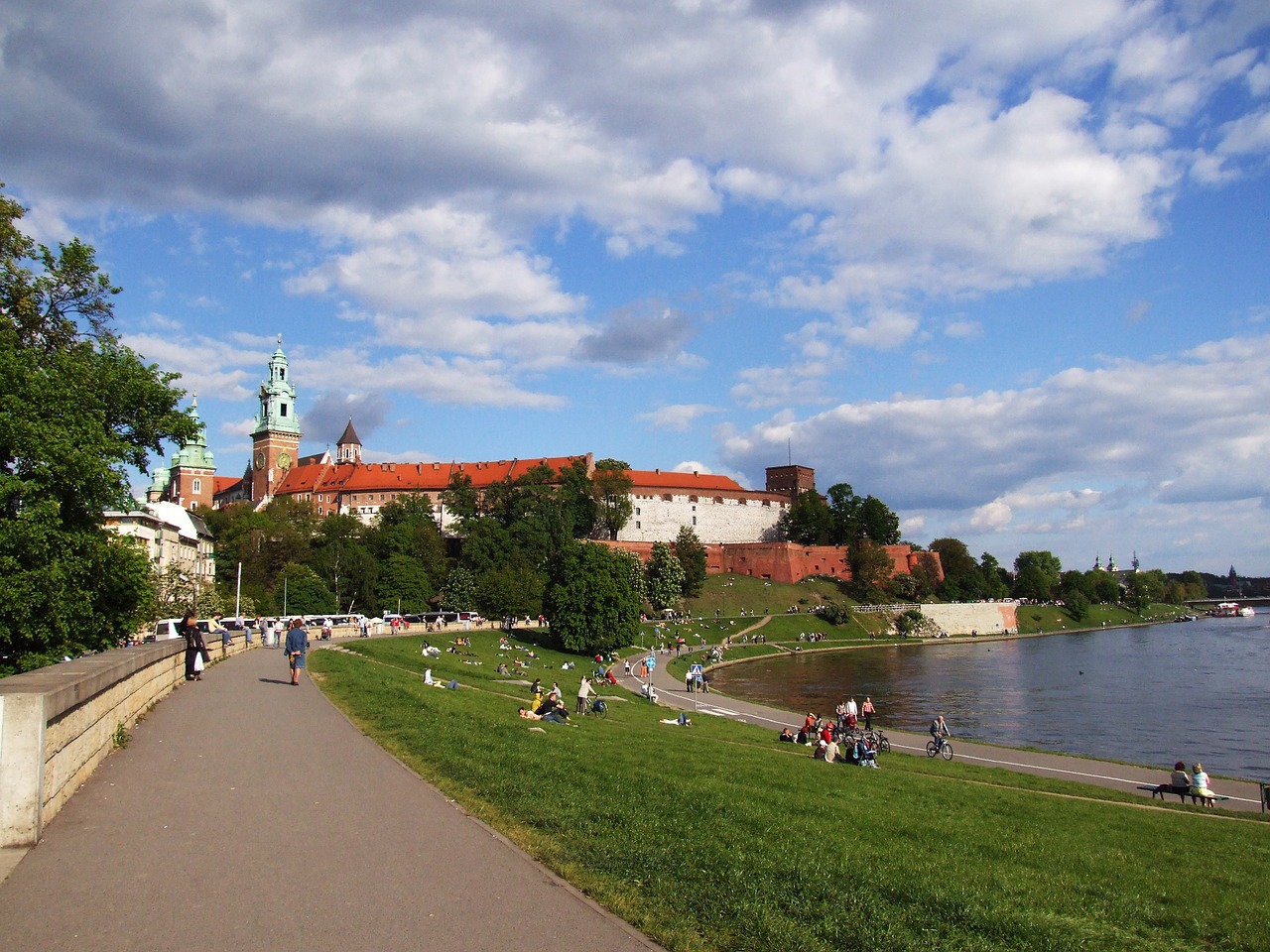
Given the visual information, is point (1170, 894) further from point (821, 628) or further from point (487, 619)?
point (821, 628)

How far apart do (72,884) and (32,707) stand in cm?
163

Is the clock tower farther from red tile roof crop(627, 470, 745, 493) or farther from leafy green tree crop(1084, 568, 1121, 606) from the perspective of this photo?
leafy green tree crop(1084, 568, 1121, 606)

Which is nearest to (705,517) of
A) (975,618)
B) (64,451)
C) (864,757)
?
(975,618)

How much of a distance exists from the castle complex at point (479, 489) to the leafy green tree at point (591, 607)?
46832 millimetres

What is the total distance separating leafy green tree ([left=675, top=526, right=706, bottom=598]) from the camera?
10311cm

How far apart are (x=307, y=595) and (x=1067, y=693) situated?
55.3 meters

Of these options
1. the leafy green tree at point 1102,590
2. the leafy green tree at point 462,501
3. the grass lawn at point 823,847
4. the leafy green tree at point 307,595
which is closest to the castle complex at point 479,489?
the leafy green tree at point 462,501

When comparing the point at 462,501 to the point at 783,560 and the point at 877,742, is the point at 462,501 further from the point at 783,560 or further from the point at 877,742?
the point at 877,742

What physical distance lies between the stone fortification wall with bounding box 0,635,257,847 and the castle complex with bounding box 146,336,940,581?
10051 cm

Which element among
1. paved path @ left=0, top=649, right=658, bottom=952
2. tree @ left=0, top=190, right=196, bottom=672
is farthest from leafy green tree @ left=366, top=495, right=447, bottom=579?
paved path @ left=0, top=649, right=658, bottom=952

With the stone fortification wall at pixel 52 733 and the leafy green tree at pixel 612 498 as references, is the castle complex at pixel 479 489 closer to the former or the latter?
the leafy green tree at pixel 612 498

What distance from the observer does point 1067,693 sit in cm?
5225

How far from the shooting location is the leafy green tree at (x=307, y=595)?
7412cm

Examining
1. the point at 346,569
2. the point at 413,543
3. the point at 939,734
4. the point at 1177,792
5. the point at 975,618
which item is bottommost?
the point at 975,618
